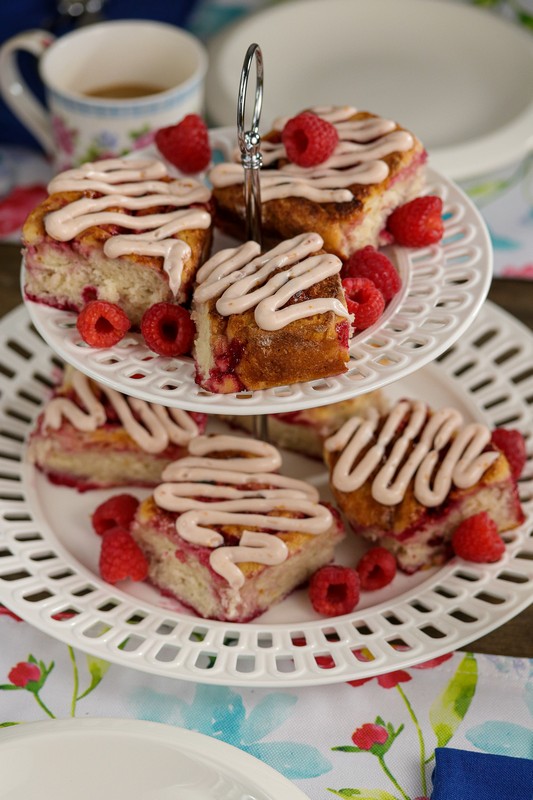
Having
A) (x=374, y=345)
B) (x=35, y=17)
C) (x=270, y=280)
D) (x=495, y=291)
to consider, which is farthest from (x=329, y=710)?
(x=35, y=17)

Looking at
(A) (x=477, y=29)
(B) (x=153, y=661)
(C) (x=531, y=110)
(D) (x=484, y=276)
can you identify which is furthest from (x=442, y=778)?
(A) (x=477, y=29)

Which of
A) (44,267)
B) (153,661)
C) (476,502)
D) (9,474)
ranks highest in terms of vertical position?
(44,267)

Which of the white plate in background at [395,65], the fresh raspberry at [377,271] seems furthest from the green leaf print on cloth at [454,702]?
the white plate in background at [395,65]

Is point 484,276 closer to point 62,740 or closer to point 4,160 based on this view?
point 62,740

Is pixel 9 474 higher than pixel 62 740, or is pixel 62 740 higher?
pixel 62 740

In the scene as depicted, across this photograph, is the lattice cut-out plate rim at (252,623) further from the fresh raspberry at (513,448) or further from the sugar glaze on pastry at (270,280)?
the sugar glaze on pastry at (270,280)

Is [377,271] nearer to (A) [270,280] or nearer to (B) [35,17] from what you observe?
(A) [270,280]
